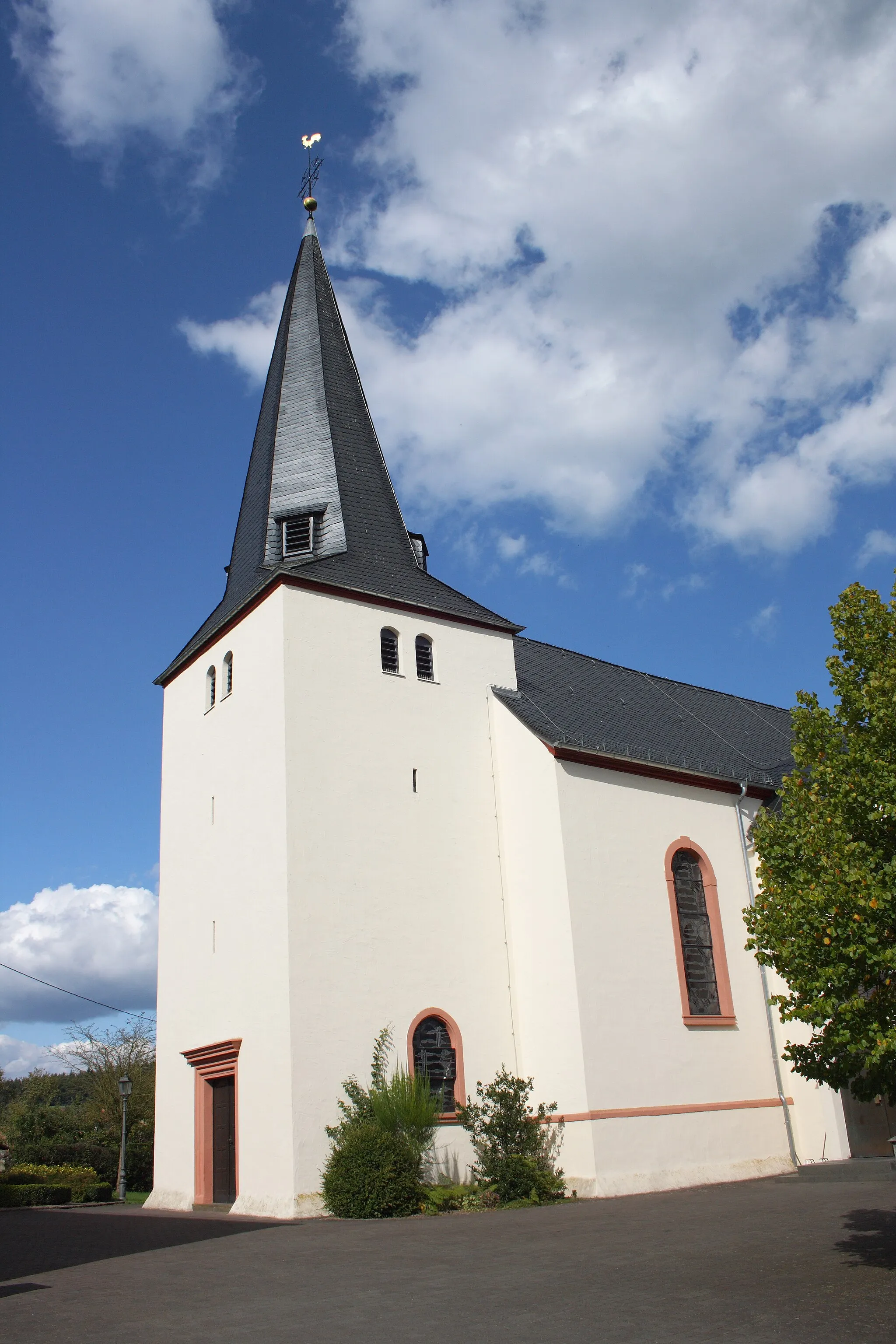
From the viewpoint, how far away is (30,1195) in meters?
24.0

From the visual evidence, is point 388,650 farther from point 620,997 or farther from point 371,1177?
point 371,1177

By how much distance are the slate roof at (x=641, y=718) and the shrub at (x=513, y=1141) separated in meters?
5.63

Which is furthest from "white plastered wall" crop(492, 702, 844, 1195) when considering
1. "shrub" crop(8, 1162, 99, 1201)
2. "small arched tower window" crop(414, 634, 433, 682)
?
"shrub" crop(8, 1162, 99, 1201)

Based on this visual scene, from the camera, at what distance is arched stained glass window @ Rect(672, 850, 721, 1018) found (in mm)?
18656

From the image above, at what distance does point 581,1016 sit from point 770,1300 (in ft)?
30.6

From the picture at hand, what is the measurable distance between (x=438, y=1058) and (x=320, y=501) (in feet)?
34.2

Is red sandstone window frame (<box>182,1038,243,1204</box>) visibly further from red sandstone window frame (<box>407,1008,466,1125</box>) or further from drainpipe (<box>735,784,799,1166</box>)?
drainpipe (<box>735,784,799,1166</box>)

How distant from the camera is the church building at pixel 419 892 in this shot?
1616 centimetres

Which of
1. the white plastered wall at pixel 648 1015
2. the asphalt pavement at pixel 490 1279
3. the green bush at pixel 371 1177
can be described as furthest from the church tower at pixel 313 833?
the asphalt pavement at pixel 490 1279

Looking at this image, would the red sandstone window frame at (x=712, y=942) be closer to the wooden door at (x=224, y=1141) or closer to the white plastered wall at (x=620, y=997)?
the white plastered wall at (x=620, y=997)

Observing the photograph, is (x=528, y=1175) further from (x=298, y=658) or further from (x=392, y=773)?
(x=298, y=658)

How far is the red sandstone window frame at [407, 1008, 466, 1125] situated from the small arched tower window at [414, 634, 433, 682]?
5.80 meters

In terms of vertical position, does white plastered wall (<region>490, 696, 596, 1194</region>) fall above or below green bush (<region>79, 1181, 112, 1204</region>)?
above

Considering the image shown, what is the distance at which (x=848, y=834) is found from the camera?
336 inches
